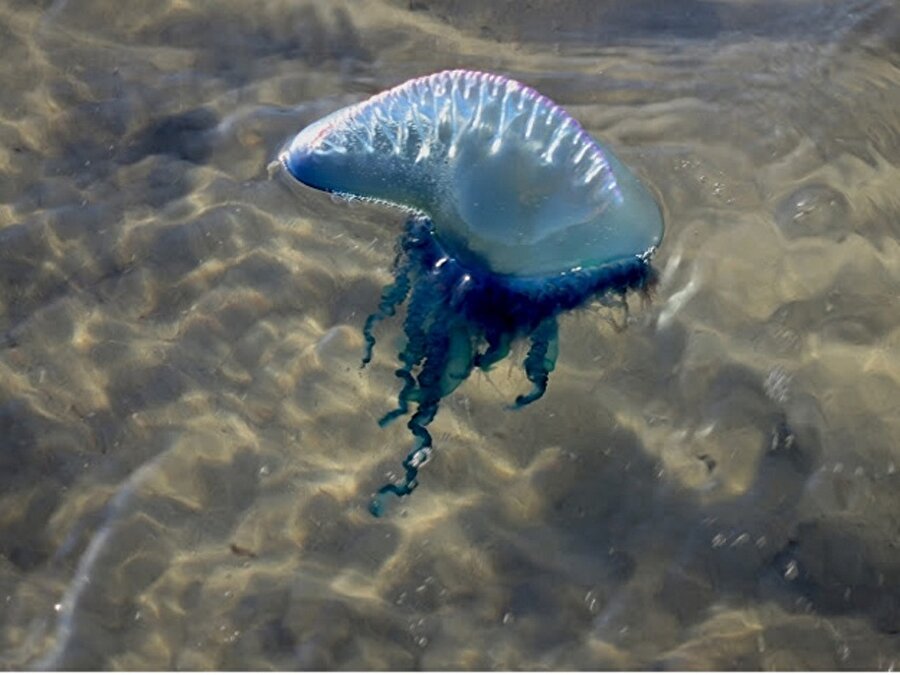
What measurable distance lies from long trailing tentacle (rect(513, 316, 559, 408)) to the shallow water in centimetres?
5

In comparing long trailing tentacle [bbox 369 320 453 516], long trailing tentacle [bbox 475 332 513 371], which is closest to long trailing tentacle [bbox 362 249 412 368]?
long trailing tentacle [bbox 369 320 453 516]

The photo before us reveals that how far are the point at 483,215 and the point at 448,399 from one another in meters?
0.53

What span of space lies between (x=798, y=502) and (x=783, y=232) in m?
0.96

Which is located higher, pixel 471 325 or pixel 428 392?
pixel 471 325

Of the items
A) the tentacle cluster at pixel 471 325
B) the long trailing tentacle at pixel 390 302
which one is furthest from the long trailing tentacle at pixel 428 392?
the long trailing tentacle at pixel 390 302

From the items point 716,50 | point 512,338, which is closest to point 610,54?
point 716,50

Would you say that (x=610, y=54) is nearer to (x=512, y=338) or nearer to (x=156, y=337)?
(x=512, y=338)

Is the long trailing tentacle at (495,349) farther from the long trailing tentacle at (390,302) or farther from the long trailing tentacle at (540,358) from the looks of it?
the long trailing tentacle at (390,302)

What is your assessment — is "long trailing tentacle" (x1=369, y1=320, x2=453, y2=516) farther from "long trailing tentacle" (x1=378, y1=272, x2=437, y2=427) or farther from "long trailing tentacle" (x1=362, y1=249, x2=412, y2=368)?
"long trailing tentacle" (x1=362, y1=249, x2=412, y2=368)

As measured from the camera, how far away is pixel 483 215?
120 inches

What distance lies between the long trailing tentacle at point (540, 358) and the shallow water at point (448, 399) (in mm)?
47

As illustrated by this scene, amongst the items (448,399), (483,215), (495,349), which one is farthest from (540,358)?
(483,215)

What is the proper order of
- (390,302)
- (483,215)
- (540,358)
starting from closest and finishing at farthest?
(483,215) < (540,358) < (390,302)

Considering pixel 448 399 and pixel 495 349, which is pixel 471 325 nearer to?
pixel 495 349
